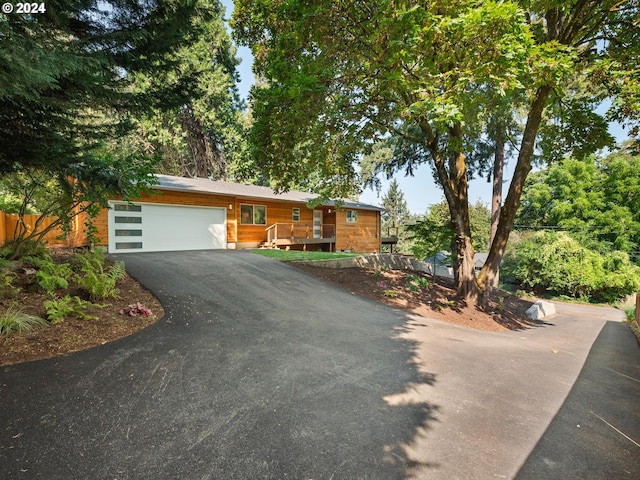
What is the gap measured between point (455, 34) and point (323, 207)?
1448 centimetres

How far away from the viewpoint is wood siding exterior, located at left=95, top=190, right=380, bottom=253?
39.7 feet

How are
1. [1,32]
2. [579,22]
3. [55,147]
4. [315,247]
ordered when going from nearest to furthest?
1. [1,32]
2. [55,147]
3. [579,22]
4. [315,247]

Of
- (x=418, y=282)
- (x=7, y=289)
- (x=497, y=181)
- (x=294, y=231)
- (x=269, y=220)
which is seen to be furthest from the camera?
(x=294, y=231)

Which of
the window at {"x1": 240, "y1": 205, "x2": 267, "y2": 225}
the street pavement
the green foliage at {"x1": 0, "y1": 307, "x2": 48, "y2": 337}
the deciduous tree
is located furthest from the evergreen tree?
the green foliage at {"x1": 0, "y1": 307, "x2": 48, "y2": 337}

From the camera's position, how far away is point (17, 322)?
376 centimetres

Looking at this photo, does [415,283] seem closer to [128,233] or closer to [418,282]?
[418,282]

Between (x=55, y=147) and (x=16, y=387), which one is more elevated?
(x=55, y=147)

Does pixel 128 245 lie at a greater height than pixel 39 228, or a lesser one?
lesser

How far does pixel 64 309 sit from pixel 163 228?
8.39 m

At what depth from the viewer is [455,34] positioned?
4531 mm

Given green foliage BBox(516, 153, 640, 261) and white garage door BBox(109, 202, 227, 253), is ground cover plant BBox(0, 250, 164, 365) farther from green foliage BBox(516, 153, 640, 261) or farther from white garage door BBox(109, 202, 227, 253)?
green foliage BBox(516, 153, 640, 261)

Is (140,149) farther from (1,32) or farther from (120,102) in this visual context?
(1,32)

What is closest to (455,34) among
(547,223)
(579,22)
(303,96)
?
(303,96)

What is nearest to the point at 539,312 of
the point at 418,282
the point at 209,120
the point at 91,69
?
the point at 418,282
